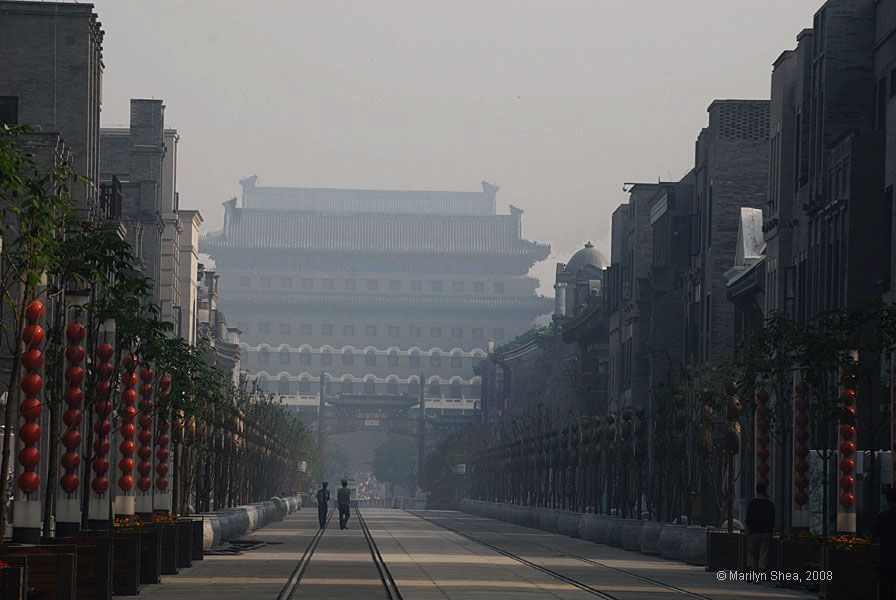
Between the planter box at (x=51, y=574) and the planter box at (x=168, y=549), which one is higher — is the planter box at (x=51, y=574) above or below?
above

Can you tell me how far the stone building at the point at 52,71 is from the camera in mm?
67688

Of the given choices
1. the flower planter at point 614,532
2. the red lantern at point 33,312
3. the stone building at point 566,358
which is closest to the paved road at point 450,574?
the flower planter at point 614,532

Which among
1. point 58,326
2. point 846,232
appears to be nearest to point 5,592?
point 58,326

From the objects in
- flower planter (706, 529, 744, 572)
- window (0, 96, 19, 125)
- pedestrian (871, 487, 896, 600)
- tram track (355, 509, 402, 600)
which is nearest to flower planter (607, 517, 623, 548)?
tram track (355, 509, 402, 600)

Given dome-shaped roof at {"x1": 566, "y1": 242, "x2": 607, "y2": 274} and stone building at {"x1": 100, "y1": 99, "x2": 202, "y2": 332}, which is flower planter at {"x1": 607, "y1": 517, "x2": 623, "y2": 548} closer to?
stone building at {"x1": 100, "y1": 99, "x2": 202, "y2": 332}

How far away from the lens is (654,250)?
107 meters

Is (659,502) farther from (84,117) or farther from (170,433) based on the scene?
(84,117)

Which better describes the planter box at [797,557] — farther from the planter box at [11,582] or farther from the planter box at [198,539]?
the planter box at [11,582]

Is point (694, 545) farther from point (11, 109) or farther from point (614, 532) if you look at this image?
point (11, 109)

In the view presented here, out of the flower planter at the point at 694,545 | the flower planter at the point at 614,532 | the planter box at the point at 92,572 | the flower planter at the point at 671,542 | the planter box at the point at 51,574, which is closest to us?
the planter box at the point at 51,574

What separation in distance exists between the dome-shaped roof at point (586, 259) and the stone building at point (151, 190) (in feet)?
208

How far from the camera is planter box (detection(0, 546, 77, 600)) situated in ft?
86.3

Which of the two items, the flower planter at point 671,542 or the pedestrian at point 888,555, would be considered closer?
the pedestrian at point 888,555

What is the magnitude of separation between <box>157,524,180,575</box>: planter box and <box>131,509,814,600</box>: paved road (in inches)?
13.8
